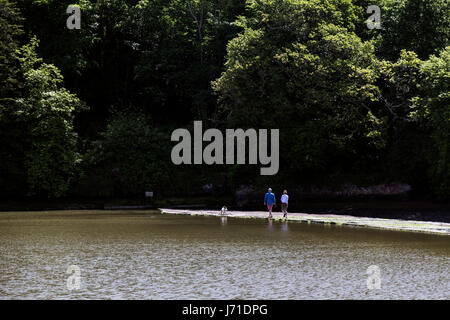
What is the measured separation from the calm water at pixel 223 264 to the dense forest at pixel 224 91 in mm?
20190

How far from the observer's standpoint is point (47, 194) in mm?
53719

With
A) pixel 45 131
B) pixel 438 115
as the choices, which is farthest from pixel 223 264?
pixel 45 131

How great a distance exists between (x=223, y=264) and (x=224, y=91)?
3504 cm

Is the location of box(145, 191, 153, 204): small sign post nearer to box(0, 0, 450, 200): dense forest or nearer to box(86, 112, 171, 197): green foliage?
box(86, 112, 171, 197): green foliage

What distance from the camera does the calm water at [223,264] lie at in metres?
11.5

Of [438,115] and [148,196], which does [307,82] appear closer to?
[438,115]

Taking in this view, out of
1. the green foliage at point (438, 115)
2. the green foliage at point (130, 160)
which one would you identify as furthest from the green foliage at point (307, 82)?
the green foliage at point (130, 160)

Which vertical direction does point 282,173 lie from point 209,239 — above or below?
above

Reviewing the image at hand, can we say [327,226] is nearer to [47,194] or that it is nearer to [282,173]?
[282,173]

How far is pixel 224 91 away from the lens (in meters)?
49.4

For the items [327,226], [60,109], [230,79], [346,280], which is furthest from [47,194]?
[346,280]

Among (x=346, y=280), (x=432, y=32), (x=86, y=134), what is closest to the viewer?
(x=346, y=280)
